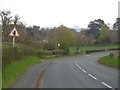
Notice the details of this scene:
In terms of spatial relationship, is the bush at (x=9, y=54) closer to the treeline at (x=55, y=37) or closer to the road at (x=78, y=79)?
the road at (x=78, y=79)

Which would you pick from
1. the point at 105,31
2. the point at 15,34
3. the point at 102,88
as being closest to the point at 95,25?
the point at 105,31

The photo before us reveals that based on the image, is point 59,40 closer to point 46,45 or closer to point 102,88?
point 46,45

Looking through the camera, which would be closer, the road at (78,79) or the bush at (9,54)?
the road at (78,79)

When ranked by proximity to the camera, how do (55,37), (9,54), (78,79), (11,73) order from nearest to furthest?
(11,73), (78,79), (9,54), (55,37)

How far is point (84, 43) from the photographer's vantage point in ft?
447

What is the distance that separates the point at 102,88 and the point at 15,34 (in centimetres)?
1187

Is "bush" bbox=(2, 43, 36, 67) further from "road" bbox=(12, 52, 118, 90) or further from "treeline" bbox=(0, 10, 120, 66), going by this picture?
"treeline" bbox=(0, 10, 120, 66)

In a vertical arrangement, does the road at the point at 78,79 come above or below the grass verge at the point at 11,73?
below

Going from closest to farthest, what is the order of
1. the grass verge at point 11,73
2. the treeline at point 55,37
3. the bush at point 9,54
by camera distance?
the grass verge at point 11,73 < the bush at point 9,54 < the treeline at point 55,37

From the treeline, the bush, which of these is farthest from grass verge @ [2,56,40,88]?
the treeline

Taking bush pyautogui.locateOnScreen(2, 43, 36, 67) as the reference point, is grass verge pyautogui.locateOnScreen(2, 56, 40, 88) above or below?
below

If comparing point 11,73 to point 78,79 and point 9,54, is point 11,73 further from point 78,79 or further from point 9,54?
point 78,79

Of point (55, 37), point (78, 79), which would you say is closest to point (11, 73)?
point (78, 79)

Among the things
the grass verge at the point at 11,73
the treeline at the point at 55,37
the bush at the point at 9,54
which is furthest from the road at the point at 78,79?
the treeline at the point at 55,37
